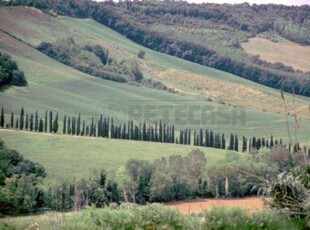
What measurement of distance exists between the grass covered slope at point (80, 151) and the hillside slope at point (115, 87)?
16.3 meters

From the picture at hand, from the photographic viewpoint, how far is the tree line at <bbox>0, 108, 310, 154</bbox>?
8600 centimetres

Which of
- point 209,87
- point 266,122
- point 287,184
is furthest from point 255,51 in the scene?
point 287,184

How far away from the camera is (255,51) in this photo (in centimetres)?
19562

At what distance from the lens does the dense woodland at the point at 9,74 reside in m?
109

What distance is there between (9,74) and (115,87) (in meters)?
26.9

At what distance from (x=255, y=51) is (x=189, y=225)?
188 meters

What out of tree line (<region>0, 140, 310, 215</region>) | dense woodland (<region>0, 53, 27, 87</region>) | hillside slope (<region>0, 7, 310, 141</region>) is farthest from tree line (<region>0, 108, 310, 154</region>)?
tree line (<region>0, 140, 310, 215</region>)

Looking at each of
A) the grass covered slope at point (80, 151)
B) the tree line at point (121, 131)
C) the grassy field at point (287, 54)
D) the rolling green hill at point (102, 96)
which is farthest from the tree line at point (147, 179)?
the grassy field at point (287, 54)

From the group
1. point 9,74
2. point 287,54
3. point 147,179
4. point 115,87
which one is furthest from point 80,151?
point 287,54

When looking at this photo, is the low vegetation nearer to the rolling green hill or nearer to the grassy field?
the rolling green hill

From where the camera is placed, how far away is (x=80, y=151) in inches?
3004

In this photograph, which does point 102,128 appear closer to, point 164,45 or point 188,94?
point 188,94

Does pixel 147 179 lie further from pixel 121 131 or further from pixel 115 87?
pixel 115 87

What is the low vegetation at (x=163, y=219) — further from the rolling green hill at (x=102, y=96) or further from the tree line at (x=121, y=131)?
the tree line at (x=121, y=131)
